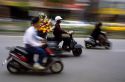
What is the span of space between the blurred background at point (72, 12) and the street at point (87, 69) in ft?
18.6

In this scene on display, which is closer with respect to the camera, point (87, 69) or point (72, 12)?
point (87, 69)

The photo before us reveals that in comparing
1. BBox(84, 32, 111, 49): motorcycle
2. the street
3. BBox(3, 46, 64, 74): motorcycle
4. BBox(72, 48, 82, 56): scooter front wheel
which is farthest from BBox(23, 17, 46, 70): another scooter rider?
BBox(84, 32, 111, 49): motorcycle

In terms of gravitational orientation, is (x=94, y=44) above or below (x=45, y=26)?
below

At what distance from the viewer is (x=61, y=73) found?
11055mm

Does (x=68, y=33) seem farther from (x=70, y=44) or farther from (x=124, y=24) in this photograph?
(x=124, y=24)

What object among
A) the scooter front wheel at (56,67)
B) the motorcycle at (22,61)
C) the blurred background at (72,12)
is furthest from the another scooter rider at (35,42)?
the blurred background at (72,12)

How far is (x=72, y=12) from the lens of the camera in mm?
26859

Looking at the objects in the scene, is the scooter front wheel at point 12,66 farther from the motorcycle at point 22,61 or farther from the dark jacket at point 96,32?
the dark jacket at point 96,32

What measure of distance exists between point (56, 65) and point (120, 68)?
2.39 m

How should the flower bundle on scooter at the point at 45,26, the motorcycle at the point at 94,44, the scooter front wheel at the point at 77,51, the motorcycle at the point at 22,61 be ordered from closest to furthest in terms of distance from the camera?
1. the motorcycle at the point at 22,61
2. the flower bundle on scooter at the point at 45,26
3. the scooter front wheel at the point at 77,51
4. the motorcycle at the point at 94,44

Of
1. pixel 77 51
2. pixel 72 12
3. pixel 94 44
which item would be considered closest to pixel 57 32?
pixel 77 51

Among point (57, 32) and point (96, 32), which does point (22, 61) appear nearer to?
point (57, 32)

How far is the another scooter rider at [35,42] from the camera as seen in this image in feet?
33.7

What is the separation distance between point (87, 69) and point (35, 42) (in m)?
2.25
